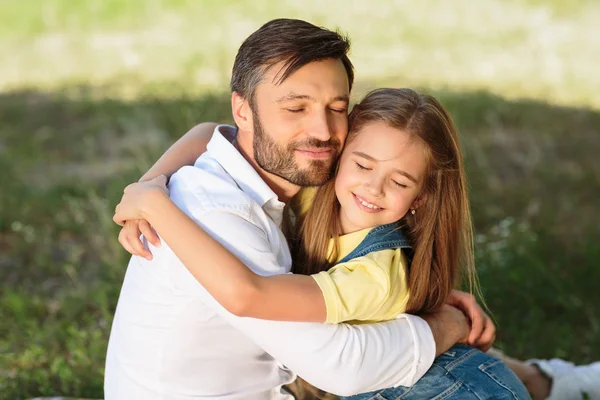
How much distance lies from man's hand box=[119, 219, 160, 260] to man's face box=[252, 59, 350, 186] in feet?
1.61

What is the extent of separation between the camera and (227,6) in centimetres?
1190

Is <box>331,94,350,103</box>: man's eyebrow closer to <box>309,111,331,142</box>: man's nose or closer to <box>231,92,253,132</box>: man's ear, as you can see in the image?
<box>309,111,331,142</box>: man's nose

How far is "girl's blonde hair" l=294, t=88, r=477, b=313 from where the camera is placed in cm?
313

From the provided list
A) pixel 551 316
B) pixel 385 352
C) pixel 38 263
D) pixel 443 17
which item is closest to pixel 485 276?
pixel 551 316

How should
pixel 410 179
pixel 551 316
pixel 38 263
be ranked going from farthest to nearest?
pixel 38 263 < pixel 551 316 < pixel 410 179

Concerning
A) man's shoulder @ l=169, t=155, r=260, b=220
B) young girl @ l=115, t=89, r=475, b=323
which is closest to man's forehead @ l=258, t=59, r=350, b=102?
young girl @ l=115, t=89, r=475, b=323

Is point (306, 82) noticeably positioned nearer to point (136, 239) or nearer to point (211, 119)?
point (136, 239)

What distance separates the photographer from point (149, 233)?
2.81m

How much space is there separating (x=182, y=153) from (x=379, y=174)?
79cm

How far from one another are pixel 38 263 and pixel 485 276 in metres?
2.79

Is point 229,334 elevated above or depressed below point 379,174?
below

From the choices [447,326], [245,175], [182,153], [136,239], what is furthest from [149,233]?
[447,326]

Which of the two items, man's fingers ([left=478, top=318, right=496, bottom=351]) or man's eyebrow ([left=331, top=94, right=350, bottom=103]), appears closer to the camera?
man's eyebrow ([left=331, top=94, right=350, bottom=103])

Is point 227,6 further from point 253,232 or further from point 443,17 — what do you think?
point 253,232
